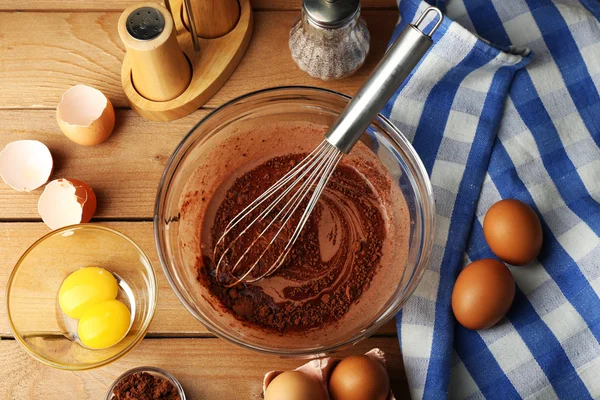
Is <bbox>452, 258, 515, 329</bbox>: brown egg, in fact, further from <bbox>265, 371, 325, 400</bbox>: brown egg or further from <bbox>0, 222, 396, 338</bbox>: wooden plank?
<bbox>265, 371, 325, 400</bbox>: brown egg

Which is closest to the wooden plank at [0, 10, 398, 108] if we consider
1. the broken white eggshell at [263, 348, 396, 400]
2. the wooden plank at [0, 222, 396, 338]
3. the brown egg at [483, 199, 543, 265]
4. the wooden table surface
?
the wooden table surface

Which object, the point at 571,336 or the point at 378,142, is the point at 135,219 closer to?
the point at 378,142

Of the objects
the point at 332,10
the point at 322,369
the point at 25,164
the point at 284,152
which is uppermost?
the point at 332,10

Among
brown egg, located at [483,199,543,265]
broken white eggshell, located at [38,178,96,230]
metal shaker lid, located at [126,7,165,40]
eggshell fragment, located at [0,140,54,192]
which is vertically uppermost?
metal shaker lid, located at [126,7,165,40]

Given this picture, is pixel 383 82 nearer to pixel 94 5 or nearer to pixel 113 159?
pixel 113 159

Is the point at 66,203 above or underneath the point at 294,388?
above

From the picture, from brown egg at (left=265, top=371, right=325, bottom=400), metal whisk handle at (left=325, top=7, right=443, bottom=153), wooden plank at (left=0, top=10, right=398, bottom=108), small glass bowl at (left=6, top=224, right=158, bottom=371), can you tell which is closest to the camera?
metal whisk handle at (left=325, top=7, right=443, bottom=153)

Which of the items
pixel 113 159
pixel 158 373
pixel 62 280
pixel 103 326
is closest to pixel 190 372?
pixel 158 373

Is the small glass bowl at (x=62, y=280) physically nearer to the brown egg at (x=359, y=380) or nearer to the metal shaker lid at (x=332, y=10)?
the brown egg at (x=359, y=380)
